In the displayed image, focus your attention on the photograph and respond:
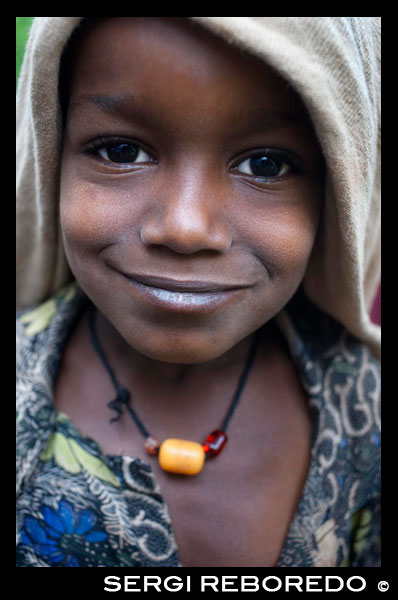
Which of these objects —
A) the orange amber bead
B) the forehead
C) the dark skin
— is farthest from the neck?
the forehead

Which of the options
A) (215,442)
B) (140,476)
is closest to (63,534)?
(140,476)

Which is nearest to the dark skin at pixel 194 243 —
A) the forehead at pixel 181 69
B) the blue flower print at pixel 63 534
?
the forehead at pixel 181 69

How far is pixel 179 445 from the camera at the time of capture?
788 mm

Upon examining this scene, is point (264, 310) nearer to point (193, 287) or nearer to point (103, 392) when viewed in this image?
point (193, 287)

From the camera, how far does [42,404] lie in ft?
2.59

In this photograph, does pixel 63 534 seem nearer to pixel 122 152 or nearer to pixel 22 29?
pixel 122 152

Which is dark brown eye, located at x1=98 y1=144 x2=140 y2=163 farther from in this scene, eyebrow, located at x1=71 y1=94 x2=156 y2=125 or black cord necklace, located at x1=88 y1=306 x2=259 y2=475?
black cord necklace, located at x1=88 y1=306 x2=259 y2=475

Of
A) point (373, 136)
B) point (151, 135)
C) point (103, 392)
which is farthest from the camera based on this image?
point (103, 392)

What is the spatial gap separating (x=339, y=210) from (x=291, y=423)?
375mm

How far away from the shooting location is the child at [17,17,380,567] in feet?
1.92

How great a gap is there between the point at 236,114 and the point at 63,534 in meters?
0.64

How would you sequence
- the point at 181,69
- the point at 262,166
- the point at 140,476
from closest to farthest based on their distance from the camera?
the point at 181,69
the point at 262,166
the point at 140,476

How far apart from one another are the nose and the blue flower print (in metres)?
0.43
